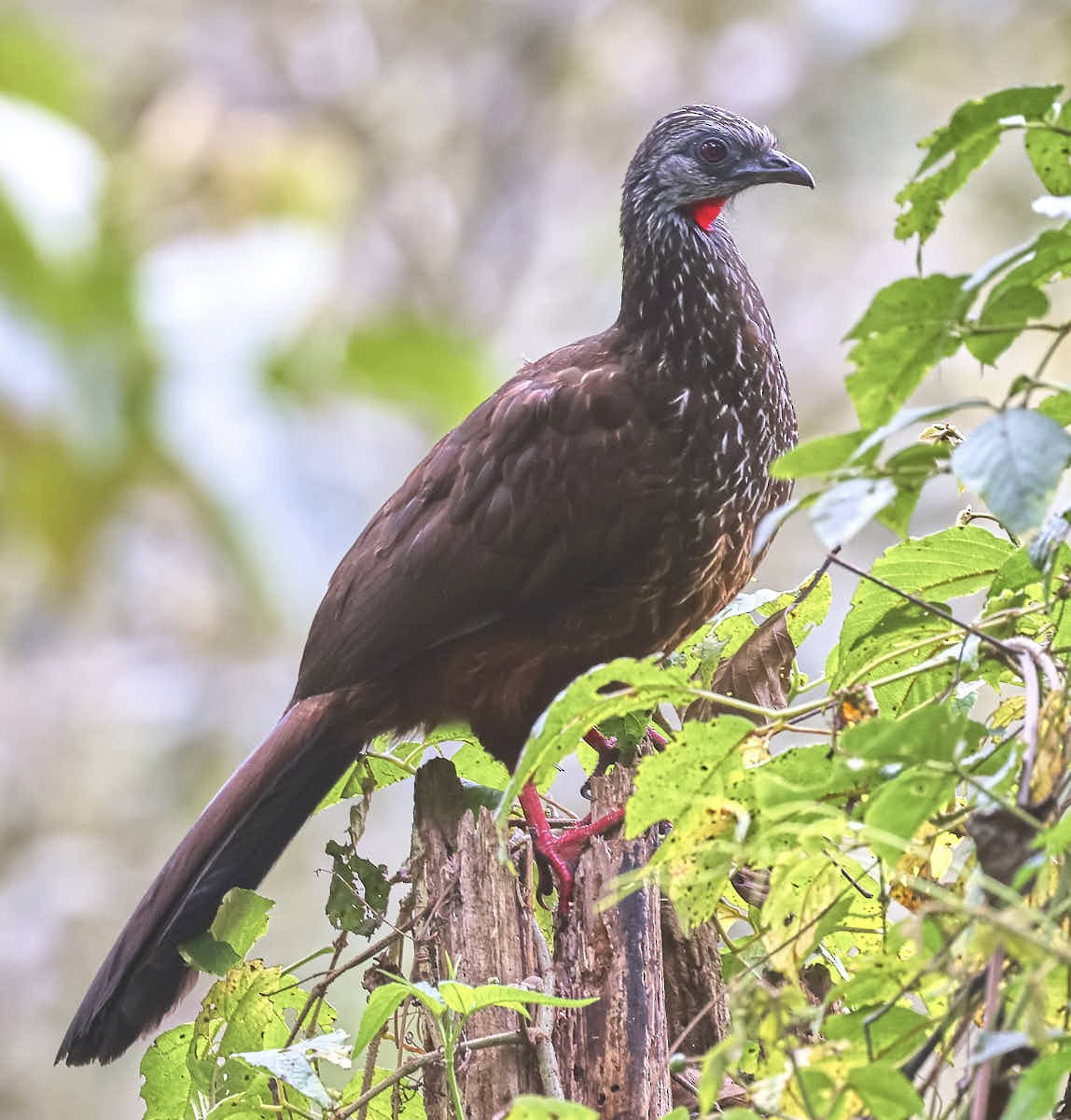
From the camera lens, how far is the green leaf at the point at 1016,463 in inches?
35.2

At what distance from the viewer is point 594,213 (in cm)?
829

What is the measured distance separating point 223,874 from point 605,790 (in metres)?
0.74

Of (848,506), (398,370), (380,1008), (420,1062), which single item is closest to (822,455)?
(848,506)

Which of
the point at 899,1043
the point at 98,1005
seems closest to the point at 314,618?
the point at 98,1005


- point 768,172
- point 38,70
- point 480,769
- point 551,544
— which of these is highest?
point 38,70

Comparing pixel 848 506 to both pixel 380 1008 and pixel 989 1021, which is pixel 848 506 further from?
pixel 380 1008

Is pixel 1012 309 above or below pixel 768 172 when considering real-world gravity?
below

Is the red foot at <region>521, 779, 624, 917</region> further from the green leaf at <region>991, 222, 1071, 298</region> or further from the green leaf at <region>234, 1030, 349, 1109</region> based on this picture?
the green leaf at <region>991, 222, 1071, 298</region>

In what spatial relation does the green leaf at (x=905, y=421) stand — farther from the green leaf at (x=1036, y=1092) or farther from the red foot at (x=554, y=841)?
the red foot at (x=554, y=841)

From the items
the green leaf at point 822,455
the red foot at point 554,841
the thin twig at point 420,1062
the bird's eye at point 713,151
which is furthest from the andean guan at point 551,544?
the green leaf at point 822,455

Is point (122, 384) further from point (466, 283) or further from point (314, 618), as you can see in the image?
point (466, 283)

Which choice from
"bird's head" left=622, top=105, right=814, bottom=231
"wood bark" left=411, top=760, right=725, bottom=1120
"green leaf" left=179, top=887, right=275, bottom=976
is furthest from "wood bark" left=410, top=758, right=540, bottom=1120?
"bird's head" left=622, top=105, right=814, bottom=231

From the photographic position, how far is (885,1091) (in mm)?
947

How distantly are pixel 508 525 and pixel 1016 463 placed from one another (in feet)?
6.12
